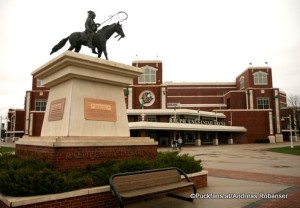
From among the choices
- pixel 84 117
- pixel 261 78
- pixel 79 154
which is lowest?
pixel 79 154

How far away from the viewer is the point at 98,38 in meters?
8.97

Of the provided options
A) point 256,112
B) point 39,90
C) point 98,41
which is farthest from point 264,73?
point 98,41

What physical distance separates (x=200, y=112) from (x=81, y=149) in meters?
49.3

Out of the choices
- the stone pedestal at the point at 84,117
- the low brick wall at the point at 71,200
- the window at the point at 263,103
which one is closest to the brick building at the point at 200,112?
the window at the point at 263,103

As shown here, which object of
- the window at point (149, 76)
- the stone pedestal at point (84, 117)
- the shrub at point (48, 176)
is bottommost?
the shrub at point (48, 176)

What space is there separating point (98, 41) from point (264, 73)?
6125cm

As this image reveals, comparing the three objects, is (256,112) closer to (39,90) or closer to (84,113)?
(39,90)

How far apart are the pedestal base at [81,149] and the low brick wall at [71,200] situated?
1.12 metres

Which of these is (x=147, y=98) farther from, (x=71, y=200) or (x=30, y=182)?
(x=30, y=182)

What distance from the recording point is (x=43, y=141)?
7.22 m

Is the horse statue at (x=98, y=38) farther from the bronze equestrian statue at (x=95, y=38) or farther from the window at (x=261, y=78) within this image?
the window at (x=261, y=78)

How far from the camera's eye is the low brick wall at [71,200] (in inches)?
203

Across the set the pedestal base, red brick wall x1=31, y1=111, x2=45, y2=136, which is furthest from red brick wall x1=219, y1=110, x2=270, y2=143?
the pedestal base

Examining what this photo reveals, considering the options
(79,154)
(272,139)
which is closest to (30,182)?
(79,154)
